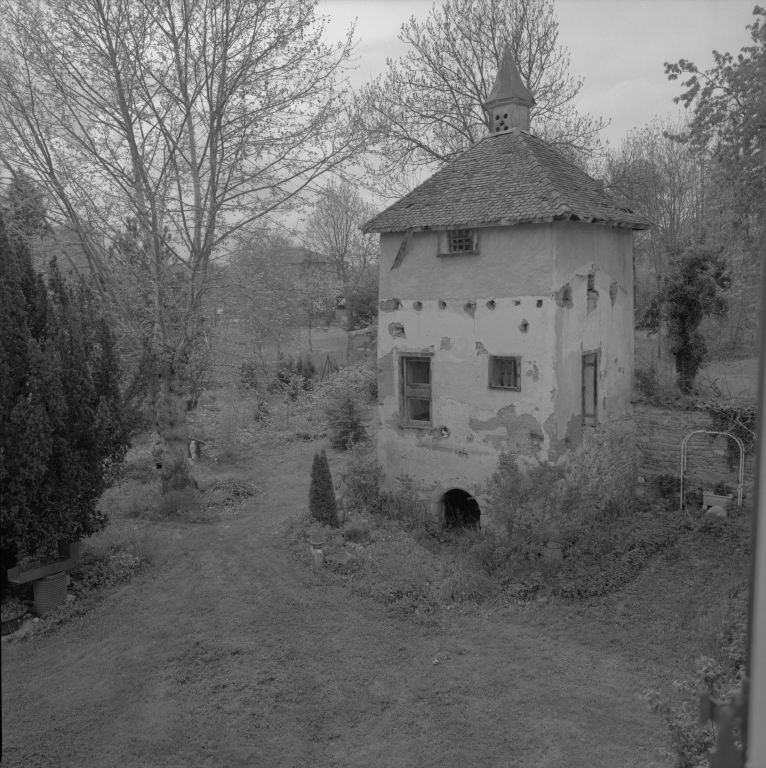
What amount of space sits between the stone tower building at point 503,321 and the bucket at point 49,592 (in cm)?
672

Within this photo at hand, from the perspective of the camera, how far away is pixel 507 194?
13.0 meters

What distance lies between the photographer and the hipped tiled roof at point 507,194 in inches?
487

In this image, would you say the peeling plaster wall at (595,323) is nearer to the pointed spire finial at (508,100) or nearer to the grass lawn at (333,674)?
the pointed spire finial at (508,100)

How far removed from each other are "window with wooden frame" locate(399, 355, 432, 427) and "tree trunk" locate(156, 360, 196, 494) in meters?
4.93

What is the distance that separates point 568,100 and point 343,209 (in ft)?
46.1

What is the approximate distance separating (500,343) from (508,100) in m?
5.63

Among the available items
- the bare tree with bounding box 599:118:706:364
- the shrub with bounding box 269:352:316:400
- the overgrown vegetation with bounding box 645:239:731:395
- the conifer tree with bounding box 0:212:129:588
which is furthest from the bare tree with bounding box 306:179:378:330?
the conifer tree with bounding box 0:212:129:588

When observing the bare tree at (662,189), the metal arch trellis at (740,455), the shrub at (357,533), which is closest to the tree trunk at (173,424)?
the shrub at (357,533)

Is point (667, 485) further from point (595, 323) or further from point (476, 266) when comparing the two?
point (476, 266)

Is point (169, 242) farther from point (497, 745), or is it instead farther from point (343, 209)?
point (343, 209)

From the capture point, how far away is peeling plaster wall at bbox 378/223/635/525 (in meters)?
12.5

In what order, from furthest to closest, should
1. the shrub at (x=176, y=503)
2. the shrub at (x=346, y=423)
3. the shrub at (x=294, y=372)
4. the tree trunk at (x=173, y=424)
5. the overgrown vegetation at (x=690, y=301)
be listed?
the shrub at (x=294, y=372) < the shrub at (x=346, y=423) < the overgrown vegetation at (x=690, y=301) < the tree trunk at (x=173, y=424) < the shrub at (x=176, y=503)

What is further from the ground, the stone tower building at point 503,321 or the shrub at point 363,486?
the stone tower building at point 503,321

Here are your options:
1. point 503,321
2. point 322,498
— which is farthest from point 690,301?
point 322,498
